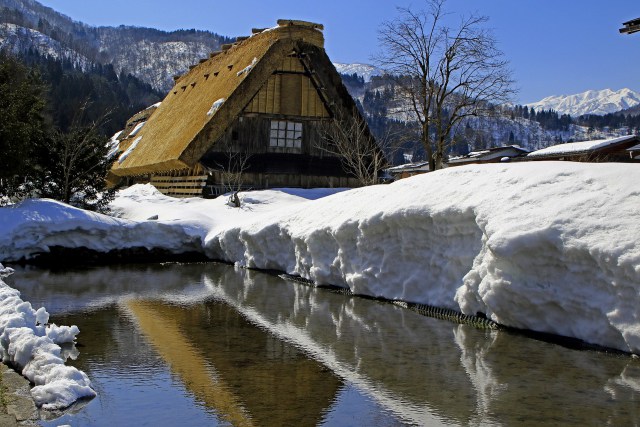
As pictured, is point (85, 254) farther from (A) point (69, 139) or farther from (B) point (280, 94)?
(B) point (280, 94)

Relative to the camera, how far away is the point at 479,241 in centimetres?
991

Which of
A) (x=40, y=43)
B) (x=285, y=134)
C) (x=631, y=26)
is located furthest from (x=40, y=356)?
(x=40, y=43)

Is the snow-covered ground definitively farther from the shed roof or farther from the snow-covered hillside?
the snow-covered hillside

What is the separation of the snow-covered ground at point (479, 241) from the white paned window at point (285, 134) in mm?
9129

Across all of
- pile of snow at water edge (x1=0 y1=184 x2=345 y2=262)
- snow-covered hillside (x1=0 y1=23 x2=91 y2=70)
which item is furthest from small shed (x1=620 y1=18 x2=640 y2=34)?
snow-covered hillside (x1=0 y1=23 x2=91 y2=70)

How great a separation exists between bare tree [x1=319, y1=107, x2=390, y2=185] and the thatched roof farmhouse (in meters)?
0.24

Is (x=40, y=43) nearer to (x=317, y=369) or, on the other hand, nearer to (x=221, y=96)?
(x=221, y=96)

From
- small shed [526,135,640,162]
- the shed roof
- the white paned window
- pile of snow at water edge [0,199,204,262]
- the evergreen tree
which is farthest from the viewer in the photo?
the shed roof

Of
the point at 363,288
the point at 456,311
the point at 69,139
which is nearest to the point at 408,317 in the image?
the point at 456,311

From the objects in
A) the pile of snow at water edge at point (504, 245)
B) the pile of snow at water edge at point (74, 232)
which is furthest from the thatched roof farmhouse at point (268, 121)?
the pile of snow at water edge at point (504, 245)

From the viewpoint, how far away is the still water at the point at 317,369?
5.57 meters

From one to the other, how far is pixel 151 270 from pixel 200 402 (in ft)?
36.1

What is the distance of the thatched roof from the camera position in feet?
77.7

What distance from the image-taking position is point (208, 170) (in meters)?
24.2
